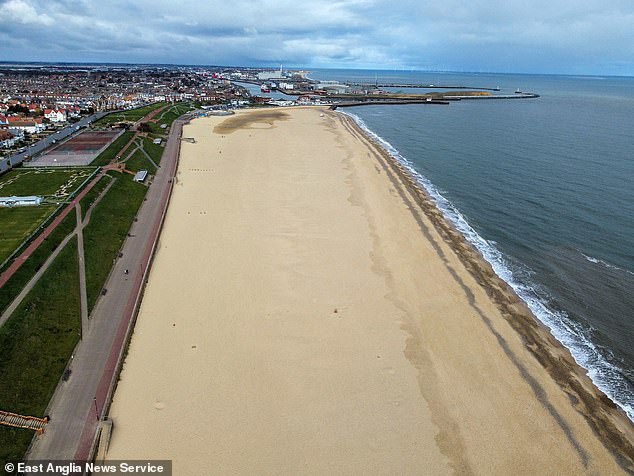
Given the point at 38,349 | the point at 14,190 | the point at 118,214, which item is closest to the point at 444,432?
the point at 38,349

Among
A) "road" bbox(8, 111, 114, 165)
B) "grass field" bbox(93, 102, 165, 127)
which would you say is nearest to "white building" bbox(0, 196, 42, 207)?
"road" bbox(8, 111, 114, 165)

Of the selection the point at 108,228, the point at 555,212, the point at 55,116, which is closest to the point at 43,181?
the point at 108,228

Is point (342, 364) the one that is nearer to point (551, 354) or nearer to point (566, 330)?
point (551, 354)

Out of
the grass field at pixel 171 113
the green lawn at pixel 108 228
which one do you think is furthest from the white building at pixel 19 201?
the grass field at pixel 171 113

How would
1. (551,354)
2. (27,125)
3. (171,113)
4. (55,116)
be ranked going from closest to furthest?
(551,354) < (27,125) < (55,116) < (171,113)

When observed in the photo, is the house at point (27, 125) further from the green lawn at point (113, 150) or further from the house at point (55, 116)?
the green lawn at point (113, 150)

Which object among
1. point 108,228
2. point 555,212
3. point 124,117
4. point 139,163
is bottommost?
point 108,228
